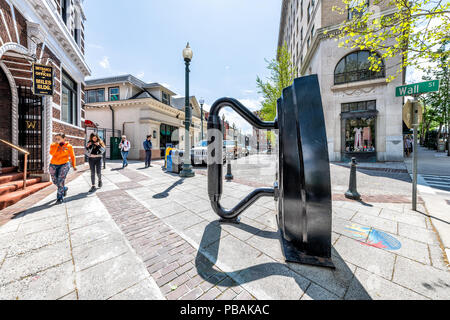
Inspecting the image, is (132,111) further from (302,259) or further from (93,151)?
(302,259)

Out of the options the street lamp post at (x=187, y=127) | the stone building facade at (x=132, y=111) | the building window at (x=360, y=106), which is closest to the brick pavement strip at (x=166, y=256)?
the street lamp post at (x=187, y=127)

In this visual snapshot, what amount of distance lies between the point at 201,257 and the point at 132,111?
17.9m

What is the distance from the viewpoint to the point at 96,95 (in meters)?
18.4

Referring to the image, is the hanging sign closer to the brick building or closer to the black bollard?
the brick building

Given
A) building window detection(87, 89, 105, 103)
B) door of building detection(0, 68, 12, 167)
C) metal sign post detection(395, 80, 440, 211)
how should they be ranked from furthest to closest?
building window detection(87, 89, 105, 103), door of building detection(0, 68, 12, 167), metal sign post detection(395, 80, 440, 211)

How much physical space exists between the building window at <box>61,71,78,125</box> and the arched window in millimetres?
18272

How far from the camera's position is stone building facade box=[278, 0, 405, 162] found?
1276cm

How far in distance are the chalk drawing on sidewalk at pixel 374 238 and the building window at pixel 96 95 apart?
74.1ft

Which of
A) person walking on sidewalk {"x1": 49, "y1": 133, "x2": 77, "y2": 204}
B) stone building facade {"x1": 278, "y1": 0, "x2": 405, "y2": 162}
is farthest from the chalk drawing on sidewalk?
stone building facade {"x1": 278, "y1": 0, "x2": 405, "y2": 162}

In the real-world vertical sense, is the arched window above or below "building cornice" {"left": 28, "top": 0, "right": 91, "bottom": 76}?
above

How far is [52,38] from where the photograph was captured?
23.5 feet

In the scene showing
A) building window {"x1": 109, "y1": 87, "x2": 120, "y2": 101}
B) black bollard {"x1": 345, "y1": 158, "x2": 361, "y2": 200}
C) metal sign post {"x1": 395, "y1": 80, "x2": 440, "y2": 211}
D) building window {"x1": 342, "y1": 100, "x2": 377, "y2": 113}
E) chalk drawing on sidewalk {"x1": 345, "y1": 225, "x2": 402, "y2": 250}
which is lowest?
chalk drawing on sidewalk {"x1": 345, "y1": 225, "x2": 402, "y2": 250}

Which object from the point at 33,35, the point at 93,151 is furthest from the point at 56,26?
the point at 93,151
